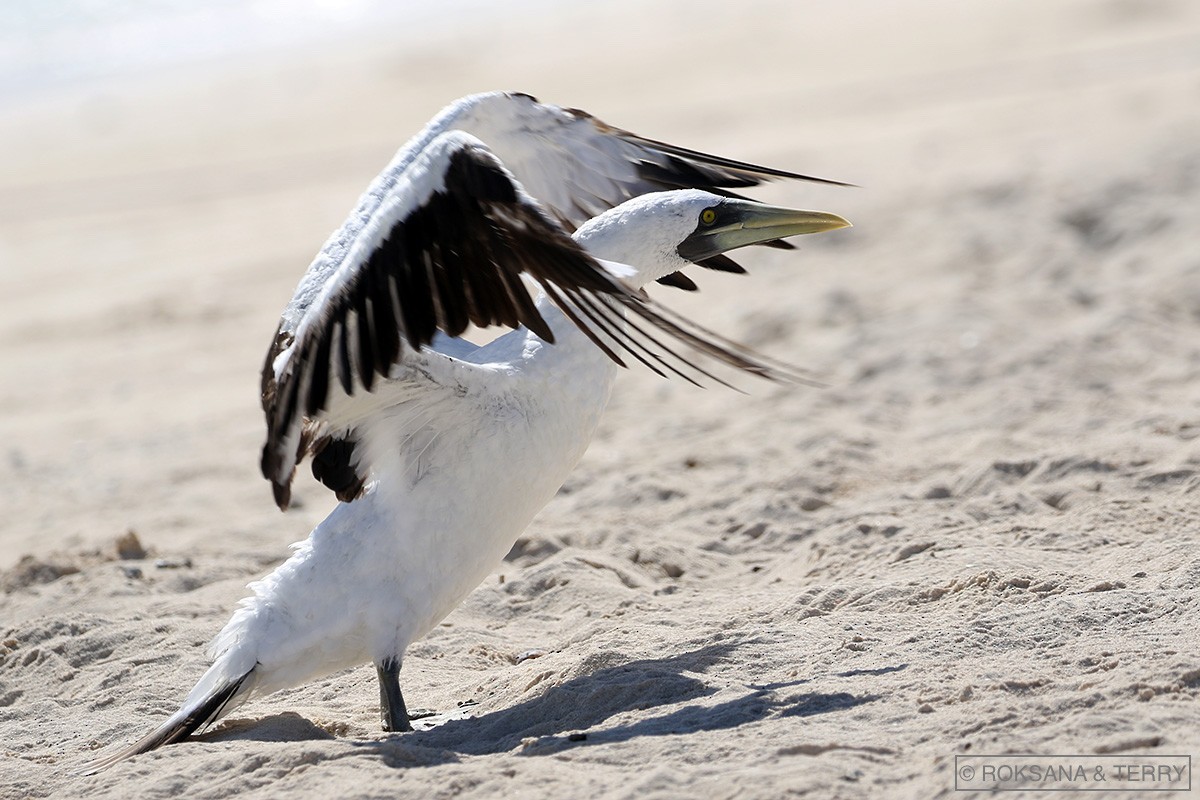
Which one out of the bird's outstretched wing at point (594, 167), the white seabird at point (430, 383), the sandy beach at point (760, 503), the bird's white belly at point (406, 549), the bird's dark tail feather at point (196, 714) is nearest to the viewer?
the sandy beach at point (760, 503)

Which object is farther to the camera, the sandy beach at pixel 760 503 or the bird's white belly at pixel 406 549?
the bird's white belly at pixel 406 549

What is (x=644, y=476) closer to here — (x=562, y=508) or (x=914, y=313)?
(x=562, y=508)

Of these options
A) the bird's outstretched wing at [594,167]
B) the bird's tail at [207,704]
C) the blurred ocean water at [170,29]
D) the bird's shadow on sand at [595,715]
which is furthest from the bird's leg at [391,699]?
the blurred ocean water at [170,29]

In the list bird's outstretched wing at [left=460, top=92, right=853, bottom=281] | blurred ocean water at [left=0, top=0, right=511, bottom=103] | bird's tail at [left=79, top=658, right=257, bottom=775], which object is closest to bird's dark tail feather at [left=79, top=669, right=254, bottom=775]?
bird's tail at [left=79, top=658, right=257, bottom=775]

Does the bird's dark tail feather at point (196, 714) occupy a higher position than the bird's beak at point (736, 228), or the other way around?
the bird's beak at point (736, 228)

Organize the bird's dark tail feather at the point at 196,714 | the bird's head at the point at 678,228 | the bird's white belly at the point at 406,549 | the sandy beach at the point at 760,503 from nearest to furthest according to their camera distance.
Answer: the sandy beach at the point at 760,503, the bird's dark tail feather at the point at 196,714, the bird's white belly at the point at 406,549, the bird's head at the point at 678,228

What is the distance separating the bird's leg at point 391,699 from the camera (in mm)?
4273

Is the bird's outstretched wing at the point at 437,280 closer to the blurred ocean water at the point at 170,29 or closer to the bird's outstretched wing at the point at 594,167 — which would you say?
the bird's outstretched wing at the point at 594,167

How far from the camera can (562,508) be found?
22.0ft

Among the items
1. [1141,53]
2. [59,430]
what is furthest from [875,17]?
[59,430]

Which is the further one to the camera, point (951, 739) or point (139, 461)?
point (139, 461)

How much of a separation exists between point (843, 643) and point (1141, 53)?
15188mm

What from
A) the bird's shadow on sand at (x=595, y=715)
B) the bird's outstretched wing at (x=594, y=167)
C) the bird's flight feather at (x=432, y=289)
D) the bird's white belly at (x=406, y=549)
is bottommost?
the bird's shadow on sand at (x=595, y=715)

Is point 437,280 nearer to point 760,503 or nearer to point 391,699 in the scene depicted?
point 391,699
